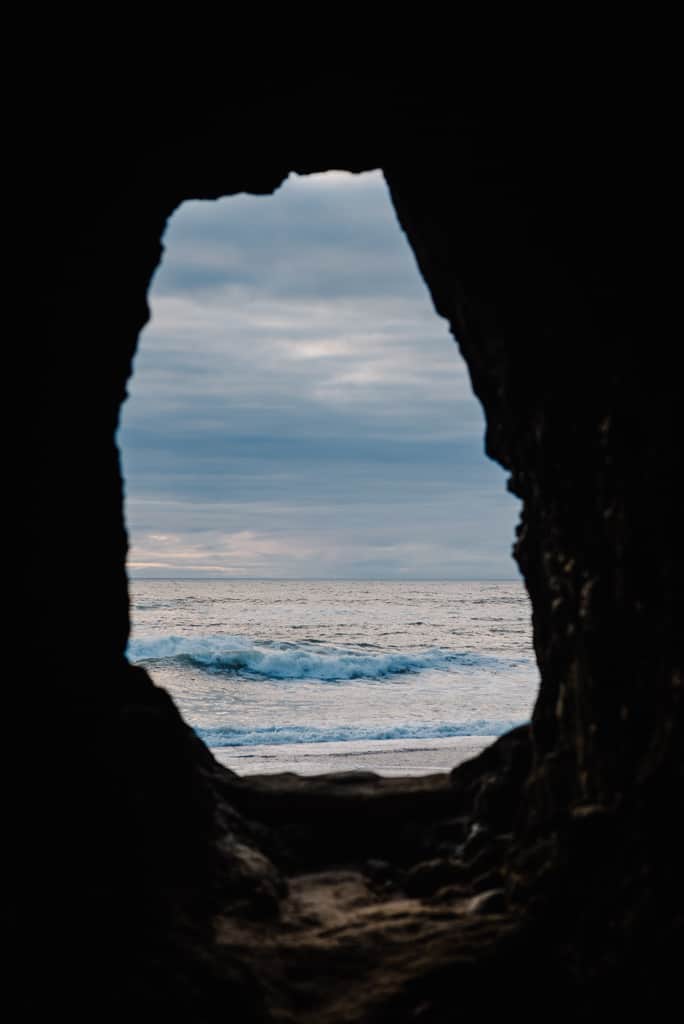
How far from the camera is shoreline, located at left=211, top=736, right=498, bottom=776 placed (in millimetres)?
14344

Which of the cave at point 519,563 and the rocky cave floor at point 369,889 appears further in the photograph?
the rocky cave floor at point 369,889

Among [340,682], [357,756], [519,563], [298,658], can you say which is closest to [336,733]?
[357,756]

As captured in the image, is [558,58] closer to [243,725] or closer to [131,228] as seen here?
[131,228]

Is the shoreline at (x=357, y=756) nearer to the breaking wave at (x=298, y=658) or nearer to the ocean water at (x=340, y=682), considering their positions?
the ocean water at (x=340, y=682)

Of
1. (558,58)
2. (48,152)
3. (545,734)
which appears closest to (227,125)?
(48,152)

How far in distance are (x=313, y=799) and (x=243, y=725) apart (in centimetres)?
1163

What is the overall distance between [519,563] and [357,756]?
29.4 ft

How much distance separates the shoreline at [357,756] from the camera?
47.1 feet

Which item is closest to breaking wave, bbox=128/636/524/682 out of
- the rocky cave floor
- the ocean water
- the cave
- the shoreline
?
the ocean water

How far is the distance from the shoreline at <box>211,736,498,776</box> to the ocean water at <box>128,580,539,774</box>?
0.03 m

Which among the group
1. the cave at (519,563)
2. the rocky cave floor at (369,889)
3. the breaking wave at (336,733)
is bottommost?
the breaking wave at (336,733)

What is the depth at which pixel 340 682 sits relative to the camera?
27672 millimetres

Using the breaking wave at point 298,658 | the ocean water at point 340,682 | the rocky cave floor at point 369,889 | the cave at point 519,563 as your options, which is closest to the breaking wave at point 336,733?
Answer: the ocean water at point 340,682

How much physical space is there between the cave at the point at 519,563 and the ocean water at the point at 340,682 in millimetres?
7537
